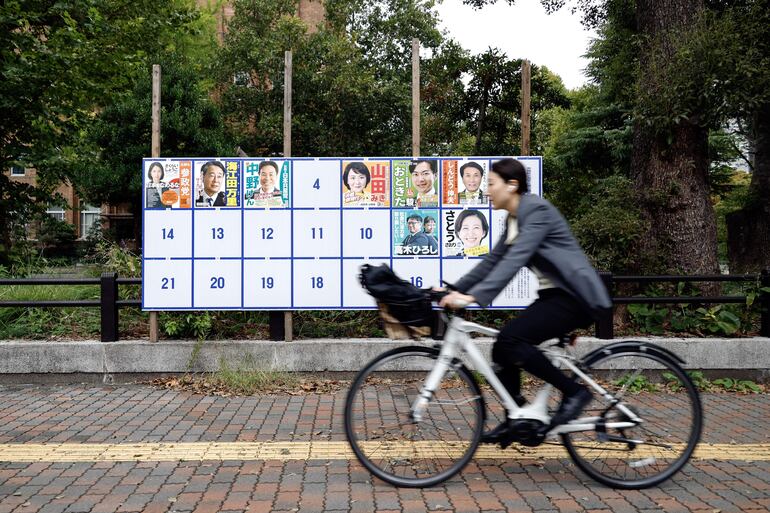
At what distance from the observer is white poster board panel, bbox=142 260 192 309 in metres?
7.55

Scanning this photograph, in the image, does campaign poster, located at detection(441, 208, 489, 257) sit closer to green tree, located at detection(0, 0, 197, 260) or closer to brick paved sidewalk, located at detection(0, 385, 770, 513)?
brick paved sidewalk, located at detection(0, 385, 770, 513)

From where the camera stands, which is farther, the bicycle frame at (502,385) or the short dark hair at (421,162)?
the short dark hair at (421,162)

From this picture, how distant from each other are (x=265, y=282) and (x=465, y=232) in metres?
2.24

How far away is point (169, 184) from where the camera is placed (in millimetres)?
7648

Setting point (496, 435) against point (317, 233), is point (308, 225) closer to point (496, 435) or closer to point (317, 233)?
point (317, 233)

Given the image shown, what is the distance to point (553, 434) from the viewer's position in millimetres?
4250

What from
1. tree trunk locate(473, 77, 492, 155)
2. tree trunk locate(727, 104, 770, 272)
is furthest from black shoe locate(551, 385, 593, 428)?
tree trunk locate(727, 104, 770, 272)

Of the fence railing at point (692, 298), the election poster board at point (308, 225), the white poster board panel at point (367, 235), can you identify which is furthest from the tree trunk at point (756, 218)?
the white poster board panel at point (367, 235)

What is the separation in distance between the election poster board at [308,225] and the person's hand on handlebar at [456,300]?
3491 mm

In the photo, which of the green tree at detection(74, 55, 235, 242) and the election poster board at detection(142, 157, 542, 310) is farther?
the green tree at detection(74, 55, 235, 242)

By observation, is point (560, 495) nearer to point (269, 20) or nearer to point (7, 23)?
point (7, 23)

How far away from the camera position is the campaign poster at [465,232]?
7.62 m

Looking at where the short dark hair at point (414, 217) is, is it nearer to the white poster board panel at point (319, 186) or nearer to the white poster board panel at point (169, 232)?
the white poster board panel at point (319, 186)

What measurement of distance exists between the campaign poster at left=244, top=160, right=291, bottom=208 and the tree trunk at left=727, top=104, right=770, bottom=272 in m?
12.7
